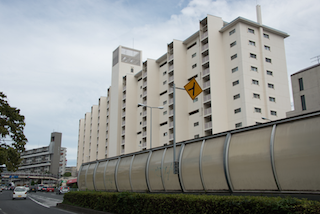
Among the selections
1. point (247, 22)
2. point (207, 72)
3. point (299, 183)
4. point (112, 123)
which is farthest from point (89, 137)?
point (299, 183)

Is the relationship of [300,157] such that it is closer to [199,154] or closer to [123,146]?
[199,154]

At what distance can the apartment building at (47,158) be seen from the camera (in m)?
158

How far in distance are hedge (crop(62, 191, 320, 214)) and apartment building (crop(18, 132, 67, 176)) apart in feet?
492

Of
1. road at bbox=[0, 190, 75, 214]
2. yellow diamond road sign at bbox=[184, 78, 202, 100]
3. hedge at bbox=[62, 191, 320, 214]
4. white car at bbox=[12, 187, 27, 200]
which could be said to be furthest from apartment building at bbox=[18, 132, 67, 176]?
yellow diamond road sign at bbox=[184, 78, 202, 100]

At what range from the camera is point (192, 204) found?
31.2ft

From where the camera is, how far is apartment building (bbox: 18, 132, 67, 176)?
520 feet

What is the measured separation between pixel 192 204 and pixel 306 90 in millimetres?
43053

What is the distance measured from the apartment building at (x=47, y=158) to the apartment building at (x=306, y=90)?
5328 inches

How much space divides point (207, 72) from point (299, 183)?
46.0 metres

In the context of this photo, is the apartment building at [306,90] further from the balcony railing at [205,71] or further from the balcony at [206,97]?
the balcony railing at [205,71]

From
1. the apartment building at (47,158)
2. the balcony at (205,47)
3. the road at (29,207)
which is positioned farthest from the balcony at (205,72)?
the apartment building at (47,158)

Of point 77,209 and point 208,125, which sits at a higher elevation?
point 208,125

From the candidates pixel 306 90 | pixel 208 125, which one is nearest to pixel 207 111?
pixel 208 125

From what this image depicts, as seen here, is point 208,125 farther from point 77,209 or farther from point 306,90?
point 77,209
